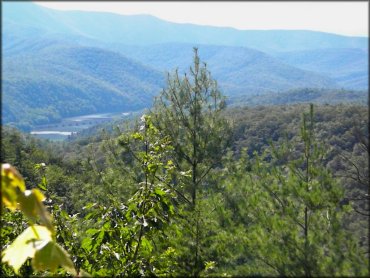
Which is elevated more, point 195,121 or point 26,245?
point 26,245

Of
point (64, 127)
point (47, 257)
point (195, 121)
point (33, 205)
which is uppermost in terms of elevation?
point (33, 205)

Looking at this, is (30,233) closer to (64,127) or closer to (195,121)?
(195,121)

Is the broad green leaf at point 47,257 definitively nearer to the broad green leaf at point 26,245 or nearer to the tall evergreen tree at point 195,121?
the broad green leaf at point 26,245

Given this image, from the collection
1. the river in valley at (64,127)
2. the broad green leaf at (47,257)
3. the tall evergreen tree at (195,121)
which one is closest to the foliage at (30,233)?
the broad green leaf at (47,257)

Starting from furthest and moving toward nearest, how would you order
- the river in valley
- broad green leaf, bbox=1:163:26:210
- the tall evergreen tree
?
the river in valley → the tall evergreen tree → broad green leaf, bbox=1:163:26:210

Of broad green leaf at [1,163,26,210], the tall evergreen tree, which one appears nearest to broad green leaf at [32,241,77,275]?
broad green leaf at [1,163,26,210]

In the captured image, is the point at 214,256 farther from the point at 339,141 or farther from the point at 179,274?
the point at 339,141

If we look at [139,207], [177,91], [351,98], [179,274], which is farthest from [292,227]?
[351,98]

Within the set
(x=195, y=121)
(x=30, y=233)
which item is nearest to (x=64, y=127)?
(x=195, y=121)

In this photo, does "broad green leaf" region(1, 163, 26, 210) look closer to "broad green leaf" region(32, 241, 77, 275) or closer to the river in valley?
"broad green leaf" region(32, 241, 77, 275)
